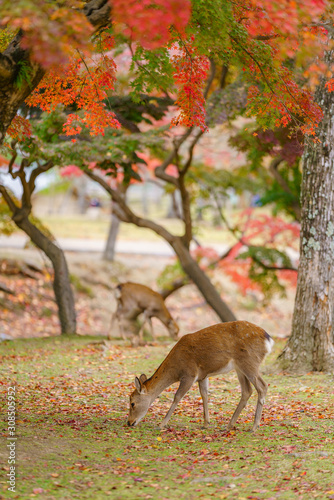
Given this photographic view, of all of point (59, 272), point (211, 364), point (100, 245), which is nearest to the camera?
point (211, 364)

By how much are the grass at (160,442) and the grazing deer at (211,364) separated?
0.90ft

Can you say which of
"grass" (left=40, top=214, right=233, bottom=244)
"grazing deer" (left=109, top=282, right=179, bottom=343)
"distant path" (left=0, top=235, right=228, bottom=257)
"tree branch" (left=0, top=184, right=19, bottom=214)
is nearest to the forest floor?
"grazing deer" (left=109, top=282, right=179, bottom=343)

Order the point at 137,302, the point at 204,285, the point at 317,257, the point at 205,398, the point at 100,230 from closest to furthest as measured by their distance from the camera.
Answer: the point at 205,398 < the point at 317,257 < the point at 137,302 < the point at 204,285 < the point at 100,230

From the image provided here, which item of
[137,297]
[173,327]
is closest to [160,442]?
[137,297]

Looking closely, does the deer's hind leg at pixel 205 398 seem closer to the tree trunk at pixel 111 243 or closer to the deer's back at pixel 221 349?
the deer's back at pixel 221 349

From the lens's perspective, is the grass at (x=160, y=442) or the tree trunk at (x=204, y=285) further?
the tree trunk at (x=204, y=285)

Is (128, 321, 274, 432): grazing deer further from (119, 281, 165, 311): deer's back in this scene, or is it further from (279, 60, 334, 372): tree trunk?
(119, 281, 165, 311): deer's back

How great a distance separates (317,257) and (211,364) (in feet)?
10.5

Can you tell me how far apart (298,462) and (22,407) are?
3442mm

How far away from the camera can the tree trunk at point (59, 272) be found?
510 inches

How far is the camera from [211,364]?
648 cm

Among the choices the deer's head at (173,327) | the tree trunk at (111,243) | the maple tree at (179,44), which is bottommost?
the deer's head at (173,327)

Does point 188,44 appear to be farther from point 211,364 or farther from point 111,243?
point 111,243

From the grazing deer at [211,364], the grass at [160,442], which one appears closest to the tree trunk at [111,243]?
the grass at [160,442]
